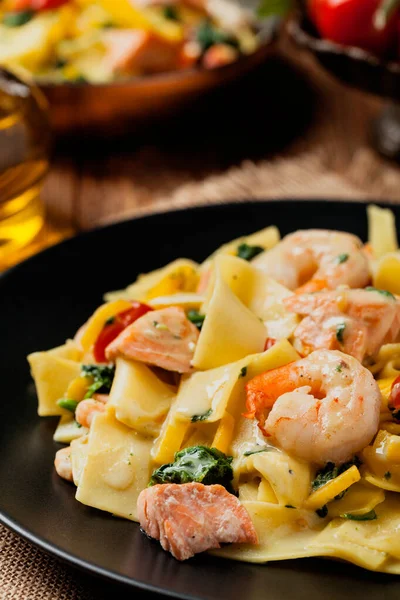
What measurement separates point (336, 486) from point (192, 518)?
1.77ft

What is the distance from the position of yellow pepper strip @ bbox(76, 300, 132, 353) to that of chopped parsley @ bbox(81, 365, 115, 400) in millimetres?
240

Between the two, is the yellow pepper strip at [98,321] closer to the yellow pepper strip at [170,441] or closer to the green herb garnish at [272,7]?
the yellow pepper strip at [170,441]

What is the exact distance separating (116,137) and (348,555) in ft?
16.9

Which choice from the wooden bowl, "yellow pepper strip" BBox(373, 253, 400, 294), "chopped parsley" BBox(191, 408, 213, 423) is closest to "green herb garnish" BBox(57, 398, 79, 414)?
"chopped parsley" BBox(191, 408, 213, 423)

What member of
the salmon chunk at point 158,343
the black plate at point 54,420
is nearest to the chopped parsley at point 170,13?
the black plate at point 54,420

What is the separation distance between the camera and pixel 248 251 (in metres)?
4.68

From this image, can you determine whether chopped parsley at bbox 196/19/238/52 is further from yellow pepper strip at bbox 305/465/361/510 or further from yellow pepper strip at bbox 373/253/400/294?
yellow pepper strip at bbox 305/465/361/510

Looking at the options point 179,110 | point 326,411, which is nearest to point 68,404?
point 326,411

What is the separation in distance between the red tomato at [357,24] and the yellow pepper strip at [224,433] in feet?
13.8

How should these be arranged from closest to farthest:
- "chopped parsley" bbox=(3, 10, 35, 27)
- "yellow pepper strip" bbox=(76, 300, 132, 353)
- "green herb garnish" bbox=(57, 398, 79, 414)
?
1. "green herb garnish" bbox=(57, 398, 79, 414)
2. "yellow pepper strip" bbox=(76, 300, 132, 353)
3. "chopped parsley" bbox=(3, 10, 35, 27)

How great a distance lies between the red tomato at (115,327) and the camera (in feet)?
13.4

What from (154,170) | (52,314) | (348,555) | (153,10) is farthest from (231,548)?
(153,10)

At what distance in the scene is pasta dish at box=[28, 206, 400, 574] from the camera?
10.5ft

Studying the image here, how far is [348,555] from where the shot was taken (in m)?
3.03
